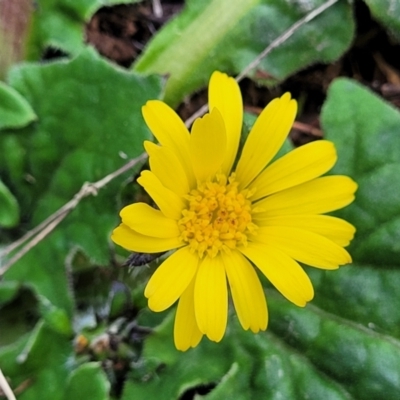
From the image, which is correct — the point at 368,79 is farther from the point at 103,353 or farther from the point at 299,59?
the point at 103,353

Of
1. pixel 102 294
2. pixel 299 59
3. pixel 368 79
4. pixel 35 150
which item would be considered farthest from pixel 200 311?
pixel 368 79

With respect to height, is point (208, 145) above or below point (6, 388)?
above

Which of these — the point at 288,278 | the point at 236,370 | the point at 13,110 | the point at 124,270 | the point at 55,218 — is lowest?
the point at 236,370

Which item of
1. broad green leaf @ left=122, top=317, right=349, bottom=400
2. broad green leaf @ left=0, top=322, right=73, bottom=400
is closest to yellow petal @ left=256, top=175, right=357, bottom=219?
broad green leaf @ left=122, top=317, right=349, bottom=400

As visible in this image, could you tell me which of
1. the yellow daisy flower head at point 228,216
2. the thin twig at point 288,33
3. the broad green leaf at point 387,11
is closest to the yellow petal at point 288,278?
the yellow daisy flower head at point 228,216

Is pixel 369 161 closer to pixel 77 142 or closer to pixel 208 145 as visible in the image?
pixel 208 145

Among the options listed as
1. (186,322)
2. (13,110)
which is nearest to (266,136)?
→ (186,322)

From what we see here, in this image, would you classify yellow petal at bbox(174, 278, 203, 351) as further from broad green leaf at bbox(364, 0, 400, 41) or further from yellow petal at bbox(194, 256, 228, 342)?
broad green leaf at bbox(364, 0, 400, 41)

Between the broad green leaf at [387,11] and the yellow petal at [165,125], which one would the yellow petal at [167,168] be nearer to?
the yellow petal at [165,125]
